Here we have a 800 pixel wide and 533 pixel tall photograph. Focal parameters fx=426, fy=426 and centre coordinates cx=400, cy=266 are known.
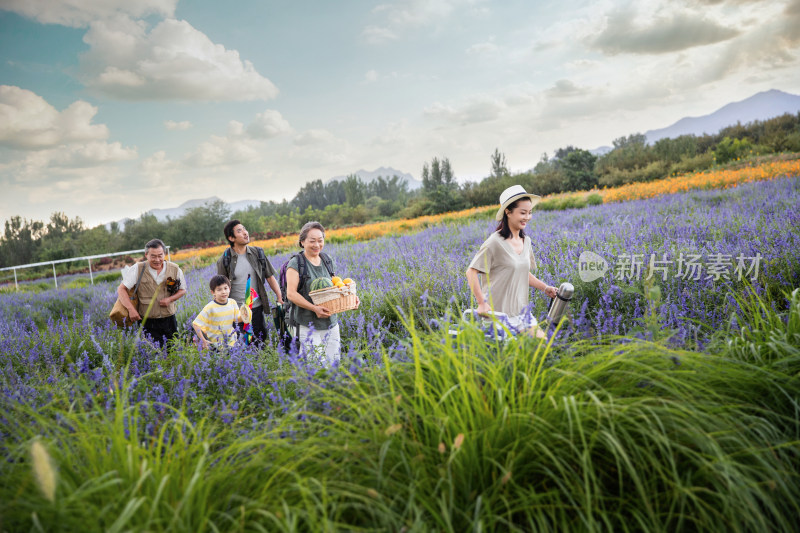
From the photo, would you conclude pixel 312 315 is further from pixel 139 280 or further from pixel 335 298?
pixel 139 280

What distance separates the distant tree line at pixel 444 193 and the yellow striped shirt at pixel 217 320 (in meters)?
22.9

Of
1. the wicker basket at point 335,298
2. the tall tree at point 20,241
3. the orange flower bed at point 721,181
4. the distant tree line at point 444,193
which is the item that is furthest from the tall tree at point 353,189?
the wicker basket at point 335,298

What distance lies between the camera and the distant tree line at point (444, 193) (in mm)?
25781

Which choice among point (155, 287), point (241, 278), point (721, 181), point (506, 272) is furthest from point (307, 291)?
point (721, 181)

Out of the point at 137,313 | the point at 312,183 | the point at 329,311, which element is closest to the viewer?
the point at 329,311

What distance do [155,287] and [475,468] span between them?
15.6ft

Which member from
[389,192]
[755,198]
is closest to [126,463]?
[755,198]

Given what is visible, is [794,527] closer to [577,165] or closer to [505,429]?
[505,429]

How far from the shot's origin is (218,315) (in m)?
4.53

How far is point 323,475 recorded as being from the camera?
1568 mm

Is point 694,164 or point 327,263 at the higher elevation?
point 694,164

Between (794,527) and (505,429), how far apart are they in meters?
1.07

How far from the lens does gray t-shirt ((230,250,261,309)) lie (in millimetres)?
5098

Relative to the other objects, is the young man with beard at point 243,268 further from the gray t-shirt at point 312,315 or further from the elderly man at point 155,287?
the gray t-shirt at point 312,315
